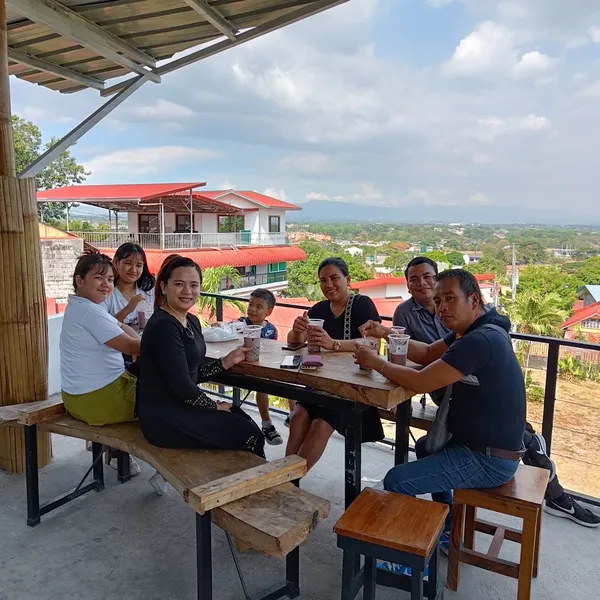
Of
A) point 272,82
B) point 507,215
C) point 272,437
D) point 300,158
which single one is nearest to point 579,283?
point 272,437

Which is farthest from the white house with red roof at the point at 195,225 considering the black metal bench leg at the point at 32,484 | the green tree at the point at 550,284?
the black metal bench leg at the point at 32,484

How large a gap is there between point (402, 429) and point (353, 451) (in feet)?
1.19

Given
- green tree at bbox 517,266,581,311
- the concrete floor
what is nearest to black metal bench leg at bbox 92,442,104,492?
the concrete floor

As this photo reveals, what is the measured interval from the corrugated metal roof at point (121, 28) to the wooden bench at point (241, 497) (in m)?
2.52

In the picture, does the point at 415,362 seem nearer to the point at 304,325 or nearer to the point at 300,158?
the point at 304,325

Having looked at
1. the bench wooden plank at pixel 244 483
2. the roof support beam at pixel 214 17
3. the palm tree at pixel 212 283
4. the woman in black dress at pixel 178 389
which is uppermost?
the roof support beam at pixel 214 17

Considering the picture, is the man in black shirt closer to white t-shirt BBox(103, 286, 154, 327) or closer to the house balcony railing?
white t-shirt BBox(103, 286, 154, 327)

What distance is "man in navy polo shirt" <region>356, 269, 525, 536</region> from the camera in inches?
72.1

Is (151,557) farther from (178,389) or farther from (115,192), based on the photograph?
(115,192)

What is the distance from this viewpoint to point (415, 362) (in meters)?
2.35

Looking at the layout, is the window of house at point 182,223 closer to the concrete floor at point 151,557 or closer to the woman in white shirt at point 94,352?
the concrete floor at point 151,557

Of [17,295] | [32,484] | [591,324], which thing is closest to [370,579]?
[32,484]

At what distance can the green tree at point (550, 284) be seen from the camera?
27403mm

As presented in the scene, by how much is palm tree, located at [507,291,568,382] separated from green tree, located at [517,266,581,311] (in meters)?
0.50
